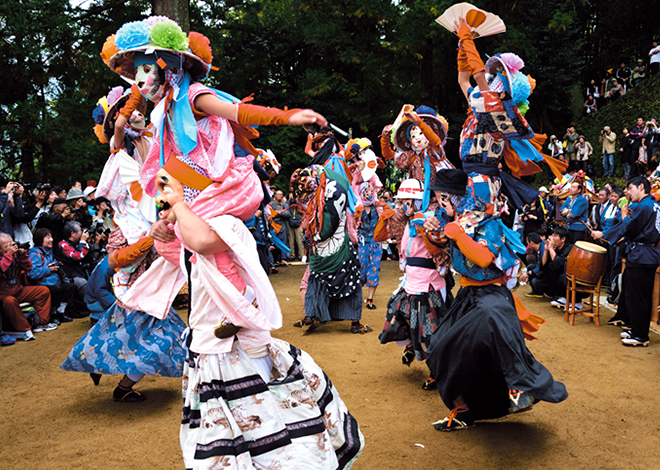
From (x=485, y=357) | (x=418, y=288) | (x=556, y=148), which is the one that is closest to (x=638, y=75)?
(x=556, y=148)

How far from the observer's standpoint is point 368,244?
9305 millimetres

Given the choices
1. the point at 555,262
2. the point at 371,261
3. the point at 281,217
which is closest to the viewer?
the point at 555,262

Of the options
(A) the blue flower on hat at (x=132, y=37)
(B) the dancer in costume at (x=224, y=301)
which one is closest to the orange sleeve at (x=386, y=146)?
(B) the dancer in costume at (x=224, y=301)

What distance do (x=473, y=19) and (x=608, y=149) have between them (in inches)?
702

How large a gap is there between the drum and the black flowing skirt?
4107 millimetres

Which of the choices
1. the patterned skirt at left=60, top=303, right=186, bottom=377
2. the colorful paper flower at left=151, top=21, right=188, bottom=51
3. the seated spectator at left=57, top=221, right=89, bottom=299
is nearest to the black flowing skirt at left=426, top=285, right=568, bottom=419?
the patterned skirt at left=60, top=303, right=186, bottom=377

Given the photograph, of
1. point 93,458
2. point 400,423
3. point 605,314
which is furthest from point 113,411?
point 605,314

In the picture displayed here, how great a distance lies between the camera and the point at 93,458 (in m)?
Answer: 3.55

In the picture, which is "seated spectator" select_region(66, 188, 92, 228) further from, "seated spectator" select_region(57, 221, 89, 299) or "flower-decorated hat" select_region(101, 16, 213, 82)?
"flower-decorated hat" select_region(101, 16, 213, 82)

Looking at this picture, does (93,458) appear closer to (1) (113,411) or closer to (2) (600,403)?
(1) (113,411)

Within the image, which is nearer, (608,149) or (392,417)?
(392,417)

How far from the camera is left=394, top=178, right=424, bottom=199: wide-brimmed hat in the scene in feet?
16.1

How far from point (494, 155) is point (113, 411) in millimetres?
3821

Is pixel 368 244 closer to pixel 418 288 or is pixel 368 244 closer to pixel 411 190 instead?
pixel 411 190
